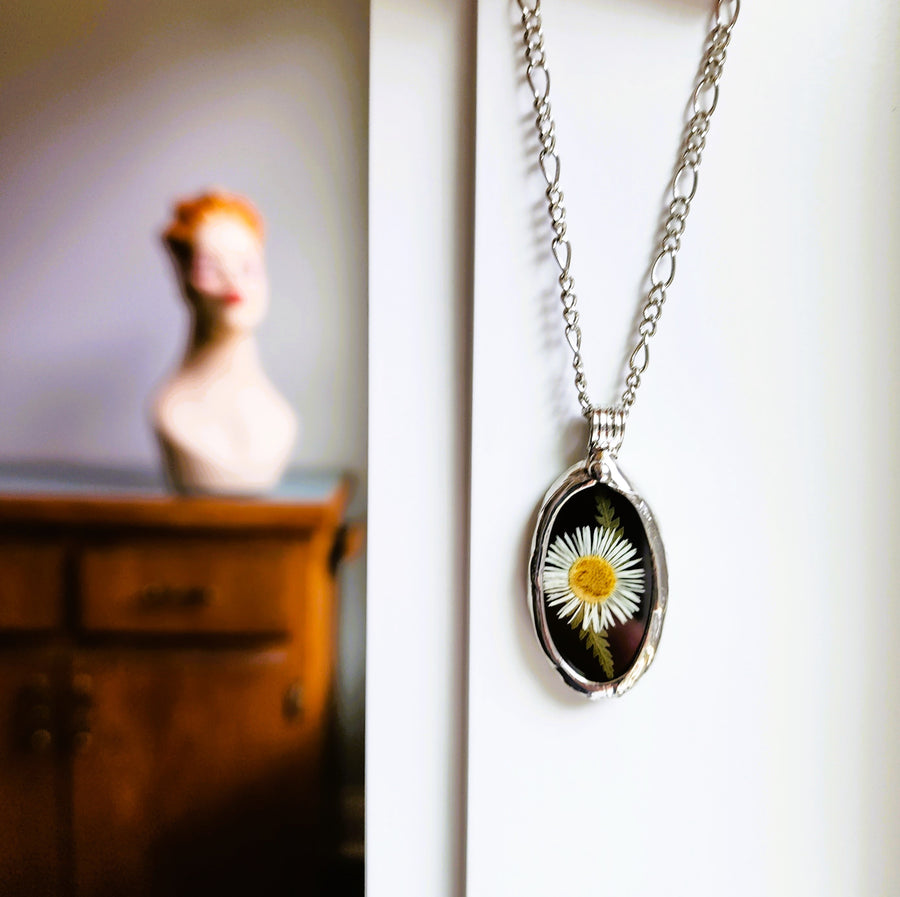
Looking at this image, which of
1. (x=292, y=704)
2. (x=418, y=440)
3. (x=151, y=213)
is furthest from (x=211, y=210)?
(x=292, y=704)

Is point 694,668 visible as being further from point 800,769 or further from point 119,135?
point 119,135

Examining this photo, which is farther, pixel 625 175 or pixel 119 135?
pixel 119 135

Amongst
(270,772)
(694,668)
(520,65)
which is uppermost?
(520,65)

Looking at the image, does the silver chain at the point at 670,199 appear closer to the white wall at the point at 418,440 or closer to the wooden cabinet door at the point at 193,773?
the white wall at the point at 418,440

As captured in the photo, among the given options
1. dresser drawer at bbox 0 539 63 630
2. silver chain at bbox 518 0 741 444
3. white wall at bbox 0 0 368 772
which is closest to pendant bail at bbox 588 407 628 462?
silver chain at bbox 518 0 741 444

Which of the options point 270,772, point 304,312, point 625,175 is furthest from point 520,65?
point 270,772

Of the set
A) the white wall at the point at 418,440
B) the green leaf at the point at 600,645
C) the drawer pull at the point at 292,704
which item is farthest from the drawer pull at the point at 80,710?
the green leaf at the point at 600,645
